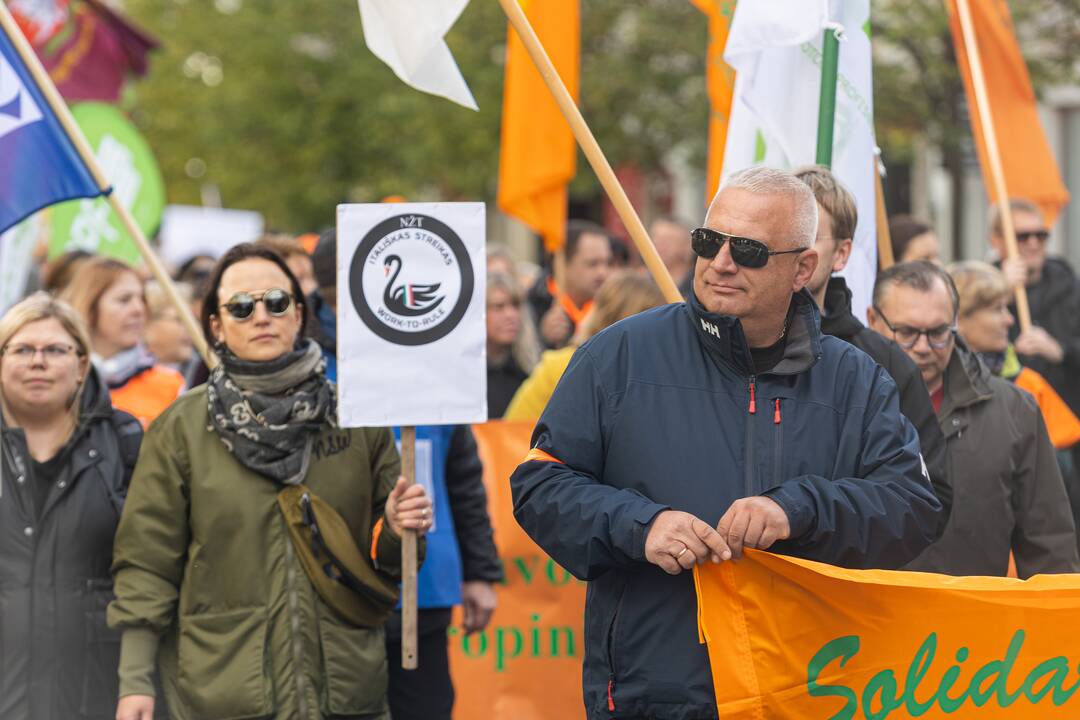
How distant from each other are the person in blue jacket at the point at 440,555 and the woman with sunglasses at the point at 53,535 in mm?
839

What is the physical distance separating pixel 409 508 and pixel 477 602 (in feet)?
3.76

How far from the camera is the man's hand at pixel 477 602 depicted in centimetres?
559

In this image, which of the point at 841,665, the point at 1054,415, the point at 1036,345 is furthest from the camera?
the point at 1036,345

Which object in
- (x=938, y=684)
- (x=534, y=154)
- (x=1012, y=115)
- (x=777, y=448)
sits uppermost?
(x=1012, y=115)

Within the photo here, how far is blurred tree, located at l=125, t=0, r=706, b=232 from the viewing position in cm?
1997

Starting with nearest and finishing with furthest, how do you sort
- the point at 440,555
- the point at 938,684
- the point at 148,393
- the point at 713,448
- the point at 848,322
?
the point at 713,448, the point at 938,684, the point at 848,322, the point at 440,555, the point at 148,393

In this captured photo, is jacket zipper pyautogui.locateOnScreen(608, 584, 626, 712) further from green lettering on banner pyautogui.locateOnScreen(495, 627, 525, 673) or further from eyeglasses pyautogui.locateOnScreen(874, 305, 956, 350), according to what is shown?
green lettering on banner pyautogui.locateOnScreen(495, 627, 525, 673)

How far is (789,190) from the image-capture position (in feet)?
12.5

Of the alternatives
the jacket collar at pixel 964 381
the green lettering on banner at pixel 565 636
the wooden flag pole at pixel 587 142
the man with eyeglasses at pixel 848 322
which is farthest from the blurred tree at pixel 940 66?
the man with eyeglasses at pixel 848 322

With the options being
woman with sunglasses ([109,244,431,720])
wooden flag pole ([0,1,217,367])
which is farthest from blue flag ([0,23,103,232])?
woman with sunglasses ([109,244,431,720])

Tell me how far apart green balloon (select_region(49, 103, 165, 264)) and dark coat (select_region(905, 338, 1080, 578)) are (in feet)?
17.7

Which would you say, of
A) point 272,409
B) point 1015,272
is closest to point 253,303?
point 272,409

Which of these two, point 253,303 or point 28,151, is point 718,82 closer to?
point 28,151

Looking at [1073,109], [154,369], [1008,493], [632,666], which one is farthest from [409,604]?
[1073,109]
